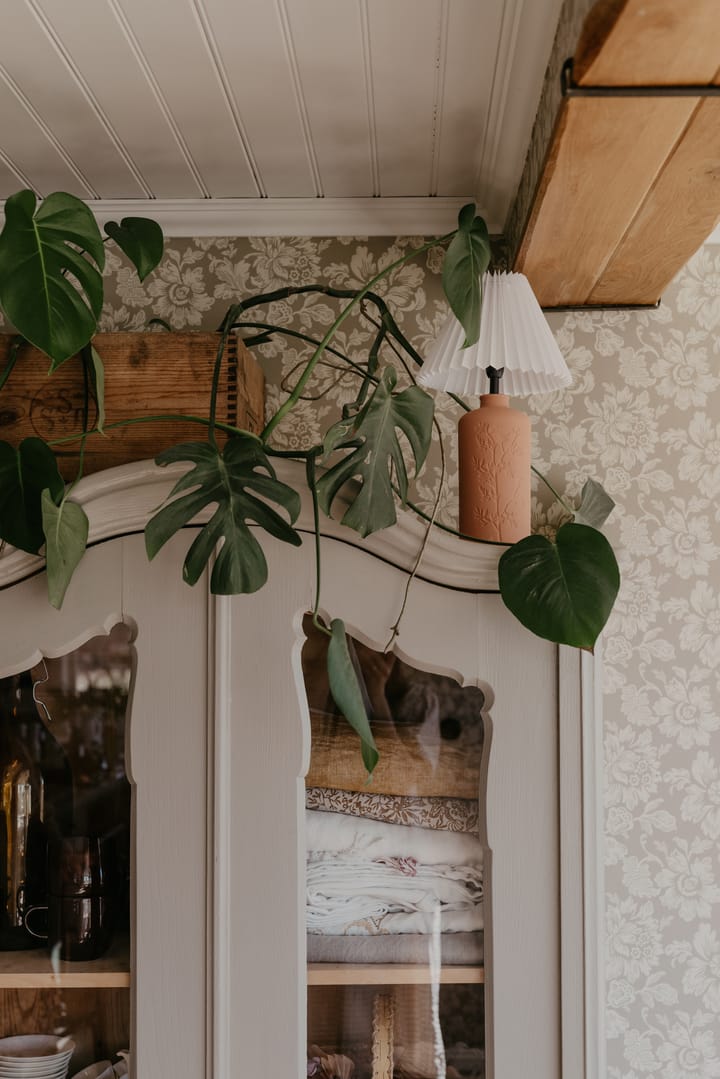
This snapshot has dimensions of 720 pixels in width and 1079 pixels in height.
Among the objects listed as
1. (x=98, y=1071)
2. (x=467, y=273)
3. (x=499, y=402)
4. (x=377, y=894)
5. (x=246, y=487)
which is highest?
(x=467, y=273)

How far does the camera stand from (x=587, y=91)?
932 millimetres

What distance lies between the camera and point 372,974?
3.77 ft

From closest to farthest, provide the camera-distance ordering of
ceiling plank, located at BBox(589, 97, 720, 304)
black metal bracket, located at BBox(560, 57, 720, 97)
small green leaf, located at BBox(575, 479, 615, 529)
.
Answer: black metal bracket, located at BBox(560, 57, 720, 97) → ceiling plank, located at BBox(589, 97, 720, 304) → small green leaf, located at BBox(575, 479, 615, 529)

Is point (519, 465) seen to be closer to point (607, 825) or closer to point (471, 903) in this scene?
point (471, 903)

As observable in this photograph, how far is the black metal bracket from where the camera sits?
0.93 metres

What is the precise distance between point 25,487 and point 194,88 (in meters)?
0.60

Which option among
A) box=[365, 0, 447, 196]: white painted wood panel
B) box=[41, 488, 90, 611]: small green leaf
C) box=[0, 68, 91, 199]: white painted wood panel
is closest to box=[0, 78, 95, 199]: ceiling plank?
box=[0, 68, 91, 199]: white painted wood panel

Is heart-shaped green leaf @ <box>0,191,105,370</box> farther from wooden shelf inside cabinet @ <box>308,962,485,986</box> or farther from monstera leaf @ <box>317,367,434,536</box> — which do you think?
wooden shelf inside cabinet @ <box>308,962,485,986</box>

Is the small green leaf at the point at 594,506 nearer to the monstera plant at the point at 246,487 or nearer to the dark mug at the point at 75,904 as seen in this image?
the monstera plant at the point at 246,487

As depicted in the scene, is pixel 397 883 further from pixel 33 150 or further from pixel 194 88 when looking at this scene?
pixel 33 150

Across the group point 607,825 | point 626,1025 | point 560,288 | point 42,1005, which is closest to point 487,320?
point 560,288

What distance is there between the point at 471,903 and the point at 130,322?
1142 mm

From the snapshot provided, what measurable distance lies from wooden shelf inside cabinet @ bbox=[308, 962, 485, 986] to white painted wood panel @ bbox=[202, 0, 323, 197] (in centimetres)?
113

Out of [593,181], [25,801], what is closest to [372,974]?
[25,801]
